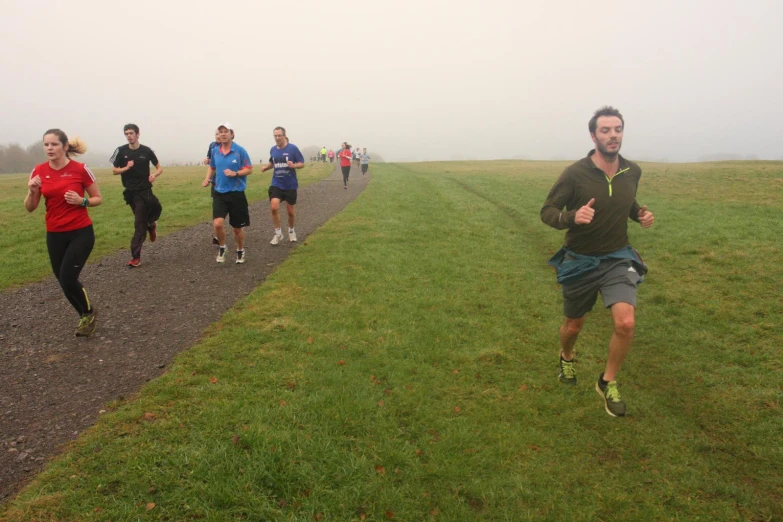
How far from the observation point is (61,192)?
6.21m

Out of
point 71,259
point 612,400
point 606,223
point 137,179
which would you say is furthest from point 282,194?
point 612,400

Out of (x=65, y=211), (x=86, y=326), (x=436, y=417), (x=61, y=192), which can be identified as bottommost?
(x=436, y=417)

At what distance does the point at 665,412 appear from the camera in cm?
514

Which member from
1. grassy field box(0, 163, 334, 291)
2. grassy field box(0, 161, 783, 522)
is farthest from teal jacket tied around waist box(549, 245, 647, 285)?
grassy field box(0, 163, 334, 291)

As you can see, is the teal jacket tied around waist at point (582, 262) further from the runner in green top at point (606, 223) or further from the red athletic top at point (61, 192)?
the red athletic top at point (61, 192)

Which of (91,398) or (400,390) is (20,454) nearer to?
(91,398)

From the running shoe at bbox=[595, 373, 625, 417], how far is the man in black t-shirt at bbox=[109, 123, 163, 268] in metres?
9.34

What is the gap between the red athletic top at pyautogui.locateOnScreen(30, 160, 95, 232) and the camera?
6.19 meters

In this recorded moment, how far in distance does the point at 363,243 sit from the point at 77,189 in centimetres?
679

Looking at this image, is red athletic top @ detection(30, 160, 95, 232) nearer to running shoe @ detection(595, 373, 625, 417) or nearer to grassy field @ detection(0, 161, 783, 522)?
grassy field @ detection(0, 161, 783, 522)

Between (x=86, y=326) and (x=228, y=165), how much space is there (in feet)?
14.3

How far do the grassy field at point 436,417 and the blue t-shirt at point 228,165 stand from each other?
6.73 feet

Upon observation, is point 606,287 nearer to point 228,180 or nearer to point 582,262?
point 582,262

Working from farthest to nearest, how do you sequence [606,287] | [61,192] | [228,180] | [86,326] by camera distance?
[228,180] < [86,326] < [61,192] < [606,287]
